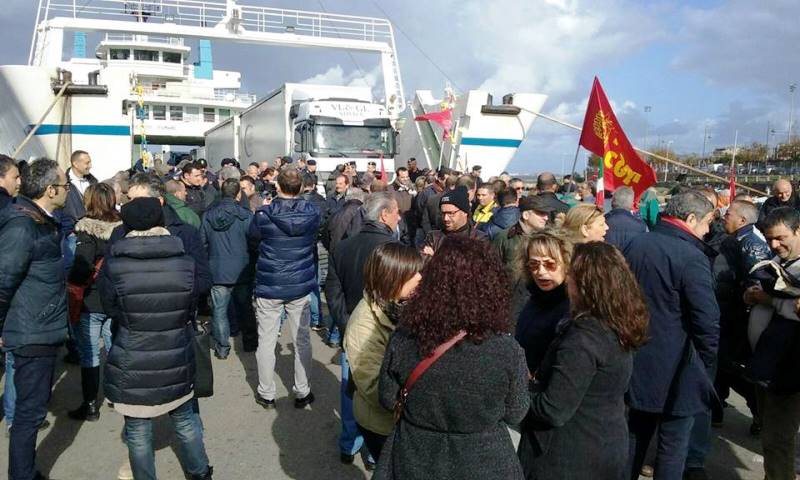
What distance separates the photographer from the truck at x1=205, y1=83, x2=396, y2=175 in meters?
13.2

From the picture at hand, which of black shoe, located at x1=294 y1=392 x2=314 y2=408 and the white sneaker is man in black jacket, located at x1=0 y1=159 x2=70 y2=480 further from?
black shoe, located at x1=294 y1=392 x2=314 y2=408

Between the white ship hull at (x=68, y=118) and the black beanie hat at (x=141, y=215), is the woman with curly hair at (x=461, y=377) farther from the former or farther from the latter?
the white ship hull at (x=68, y=118)

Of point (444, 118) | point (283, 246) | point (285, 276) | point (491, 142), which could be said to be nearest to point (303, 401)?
point (285, 276)

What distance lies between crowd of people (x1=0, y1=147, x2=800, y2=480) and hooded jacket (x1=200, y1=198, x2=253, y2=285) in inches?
53.2

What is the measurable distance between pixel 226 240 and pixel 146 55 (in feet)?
99.0

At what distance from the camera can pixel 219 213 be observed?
21.6 ft

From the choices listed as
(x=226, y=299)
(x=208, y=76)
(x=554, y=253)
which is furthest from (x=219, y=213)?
(x=208, y=76)

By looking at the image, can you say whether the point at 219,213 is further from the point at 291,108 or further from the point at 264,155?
the point at 264,155

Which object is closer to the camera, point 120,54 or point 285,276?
point 285,276

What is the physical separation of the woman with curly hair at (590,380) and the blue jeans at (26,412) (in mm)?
2921

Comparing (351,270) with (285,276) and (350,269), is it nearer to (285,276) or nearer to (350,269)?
(350,269)

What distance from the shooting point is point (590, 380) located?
2.49m

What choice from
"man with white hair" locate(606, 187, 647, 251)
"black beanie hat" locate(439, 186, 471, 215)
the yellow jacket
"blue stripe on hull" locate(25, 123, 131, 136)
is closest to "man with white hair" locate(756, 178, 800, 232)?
the yellow jacket

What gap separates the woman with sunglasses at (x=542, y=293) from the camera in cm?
302
